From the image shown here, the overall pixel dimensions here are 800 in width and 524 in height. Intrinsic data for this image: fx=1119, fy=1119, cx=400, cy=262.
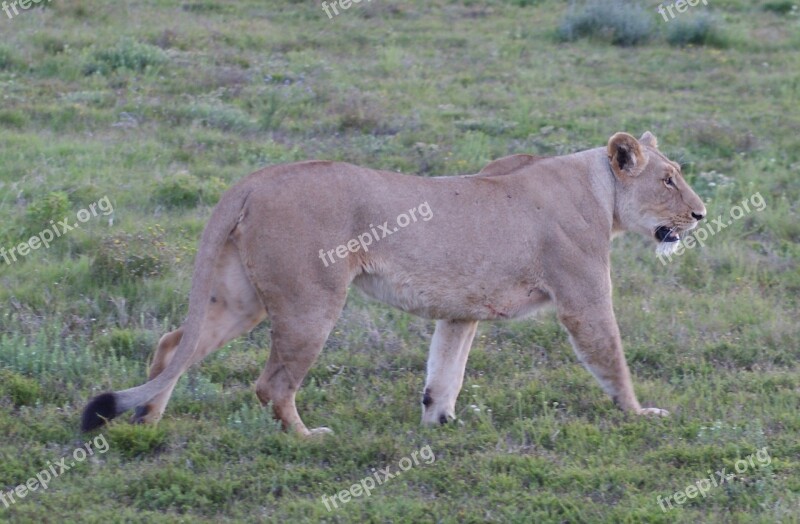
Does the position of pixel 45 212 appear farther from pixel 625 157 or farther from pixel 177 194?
pixel 625 157

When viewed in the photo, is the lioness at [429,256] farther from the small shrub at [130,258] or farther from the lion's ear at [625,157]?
the small shrub at [130,258]

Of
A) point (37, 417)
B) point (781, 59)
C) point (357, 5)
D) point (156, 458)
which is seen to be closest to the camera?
point (156, 458)

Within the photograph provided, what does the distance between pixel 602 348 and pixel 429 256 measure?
995 mm

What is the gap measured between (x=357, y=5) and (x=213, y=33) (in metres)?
2.67

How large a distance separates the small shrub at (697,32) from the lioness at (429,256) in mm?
8794

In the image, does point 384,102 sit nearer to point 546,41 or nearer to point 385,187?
point 546,41

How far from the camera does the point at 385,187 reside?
536 centimetres

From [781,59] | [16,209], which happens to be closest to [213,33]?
[16,209]
